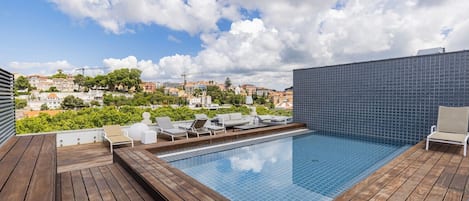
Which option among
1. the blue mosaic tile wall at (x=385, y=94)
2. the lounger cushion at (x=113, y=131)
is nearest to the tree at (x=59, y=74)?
the lounger cushion at (x=113, y=131)

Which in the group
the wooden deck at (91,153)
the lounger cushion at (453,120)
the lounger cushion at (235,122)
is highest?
the lounger cushion at (453,120)

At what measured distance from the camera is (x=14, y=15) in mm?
10258

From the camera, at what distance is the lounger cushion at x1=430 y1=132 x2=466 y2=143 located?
4.32 meters

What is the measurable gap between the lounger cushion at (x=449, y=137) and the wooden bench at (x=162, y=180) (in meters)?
4.62

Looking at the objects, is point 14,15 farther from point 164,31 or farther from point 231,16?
point 231,16

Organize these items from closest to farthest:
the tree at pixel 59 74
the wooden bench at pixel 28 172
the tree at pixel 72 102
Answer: the wooden bench at pixel 28 172
the tree at pixel 72 102
the tree at pixel 59 74

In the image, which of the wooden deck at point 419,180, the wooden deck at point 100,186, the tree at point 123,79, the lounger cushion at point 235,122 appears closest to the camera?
the wooden deck at point 419,180

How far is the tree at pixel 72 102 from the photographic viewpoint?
127 ft

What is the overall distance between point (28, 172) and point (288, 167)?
3913 millimetres

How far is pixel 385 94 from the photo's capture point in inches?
277

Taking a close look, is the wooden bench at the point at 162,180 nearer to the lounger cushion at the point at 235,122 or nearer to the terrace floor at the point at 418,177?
the terrace floor at the point at 418,177

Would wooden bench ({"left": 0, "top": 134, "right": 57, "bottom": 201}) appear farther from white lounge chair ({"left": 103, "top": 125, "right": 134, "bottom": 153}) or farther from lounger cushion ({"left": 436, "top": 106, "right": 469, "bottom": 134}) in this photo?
lounger cushion ({"left": 436, "top": 106, "right": 469, "bottom": 134})

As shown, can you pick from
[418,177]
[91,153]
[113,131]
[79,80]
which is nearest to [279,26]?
[113,131]

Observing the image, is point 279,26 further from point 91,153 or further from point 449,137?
point 91,153
